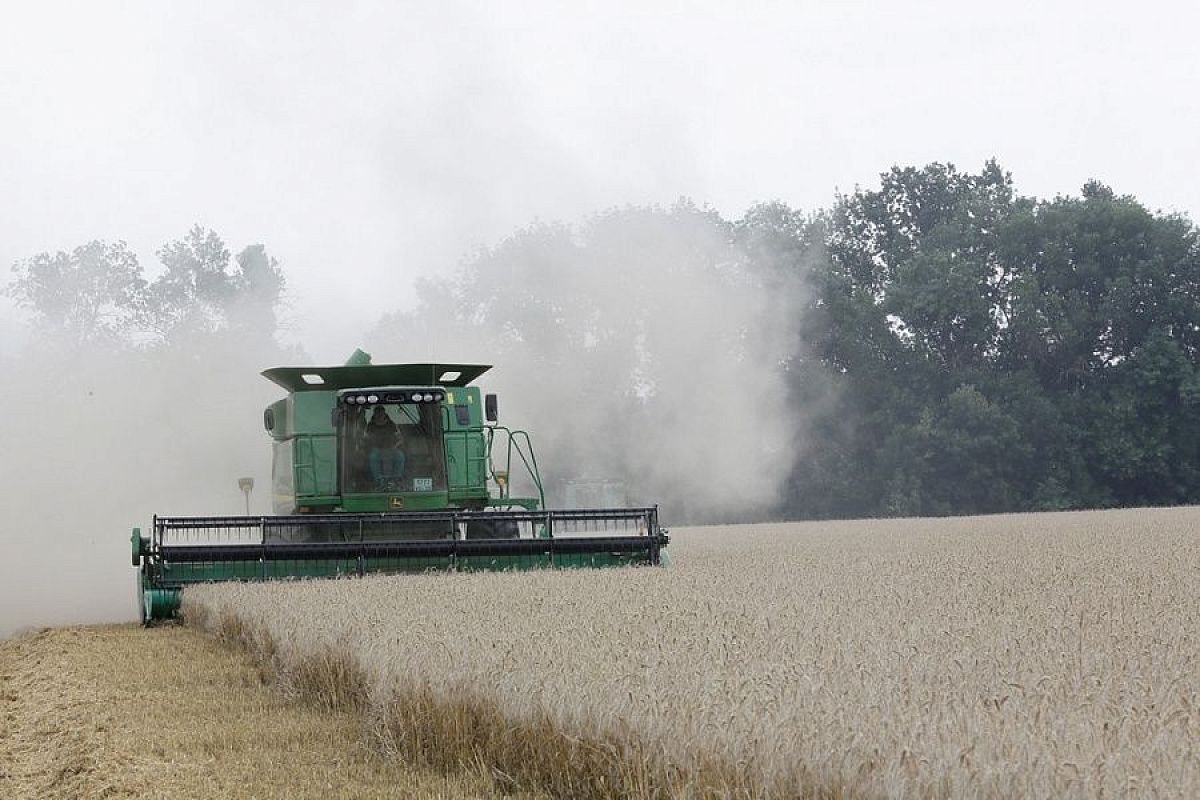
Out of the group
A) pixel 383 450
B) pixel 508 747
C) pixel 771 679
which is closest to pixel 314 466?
pixel 383 450

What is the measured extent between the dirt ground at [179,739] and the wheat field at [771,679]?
0.24m

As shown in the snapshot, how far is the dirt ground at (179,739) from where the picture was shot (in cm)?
582

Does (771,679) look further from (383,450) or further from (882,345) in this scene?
(882,345)

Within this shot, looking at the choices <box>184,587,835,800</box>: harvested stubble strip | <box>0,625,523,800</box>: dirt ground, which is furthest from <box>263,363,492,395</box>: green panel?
<box>184,587,835,800</box>: harvested stubble strip

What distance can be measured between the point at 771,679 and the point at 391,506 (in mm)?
10026

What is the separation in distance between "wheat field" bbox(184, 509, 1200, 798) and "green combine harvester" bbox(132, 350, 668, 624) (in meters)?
2.44

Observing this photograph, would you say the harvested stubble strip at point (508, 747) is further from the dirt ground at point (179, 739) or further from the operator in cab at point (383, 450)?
the operator in cab at point (383, 450)

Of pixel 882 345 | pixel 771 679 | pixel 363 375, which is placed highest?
pixel 882 345

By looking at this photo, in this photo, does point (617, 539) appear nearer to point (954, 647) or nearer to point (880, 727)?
point (954, 647)

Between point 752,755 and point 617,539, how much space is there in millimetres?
10087

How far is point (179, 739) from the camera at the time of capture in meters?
6.93

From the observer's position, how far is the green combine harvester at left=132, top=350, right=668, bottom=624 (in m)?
13.6

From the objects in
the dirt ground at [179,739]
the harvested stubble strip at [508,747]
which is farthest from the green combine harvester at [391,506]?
the harvested stubble strip at [508,747]

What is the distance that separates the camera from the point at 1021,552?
15.5m
